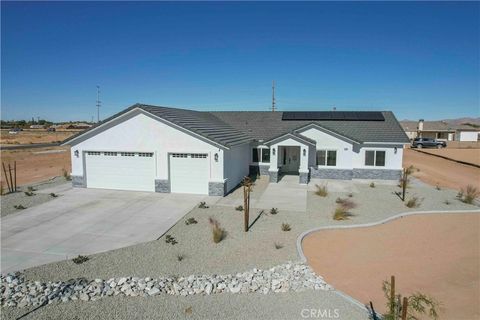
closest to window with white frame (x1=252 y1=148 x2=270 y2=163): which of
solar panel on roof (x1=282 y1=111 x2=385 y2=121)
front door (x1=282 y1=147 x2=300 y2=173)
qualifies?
front door (x1=282 y1=147 x2=300 y2=173)

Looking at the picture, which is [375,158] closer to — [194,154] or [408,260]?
[194,154]

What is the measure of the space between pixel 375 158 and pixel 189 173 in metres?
13.8

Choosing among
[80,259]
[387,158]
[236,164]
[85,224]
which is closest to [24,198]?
[85,224]

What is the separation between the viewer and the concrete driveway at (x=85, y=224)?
393 inches

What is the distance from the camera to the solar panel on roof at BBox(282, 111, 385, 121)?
88.1 feet

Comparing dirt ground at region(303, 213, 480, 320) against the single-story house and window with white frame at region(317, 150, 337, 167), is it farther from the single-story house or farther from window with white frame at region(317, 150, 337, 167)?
window with white frame at region(317, 150, 337, 167)

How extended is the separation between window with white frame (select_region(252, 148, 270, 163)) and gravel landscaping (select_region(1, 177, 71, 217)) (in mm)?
12917

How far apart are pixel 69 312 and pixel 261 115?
962 inches

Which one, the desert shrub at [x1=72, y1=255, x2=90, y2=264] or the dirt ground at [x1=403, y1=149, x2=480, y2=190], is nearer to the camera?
the desert shrub at [x1=72, y1=255, x2=90, y2=264]

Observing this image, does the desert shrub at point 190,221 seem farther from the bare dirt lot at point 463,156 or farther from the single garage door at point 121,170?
the bare dirt lot at point 463,156

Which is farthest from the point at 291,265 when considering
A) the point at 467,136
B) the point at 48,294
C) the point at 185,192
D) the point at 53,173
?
the point at 467,136

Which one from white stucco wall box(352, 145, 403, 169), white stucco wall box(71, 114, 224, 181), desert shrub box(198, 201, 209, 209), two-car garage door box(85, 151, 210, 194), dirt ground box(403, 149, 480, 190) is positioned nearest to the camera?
desert shrub box(198, 201, 209, 209)

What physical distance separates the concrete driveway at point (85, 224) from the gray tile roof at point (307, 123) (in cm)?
1103

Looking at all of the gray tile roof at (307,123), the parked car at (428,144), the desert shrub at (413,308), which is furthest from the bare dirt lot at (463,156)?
the desert shrub at (413,308)
